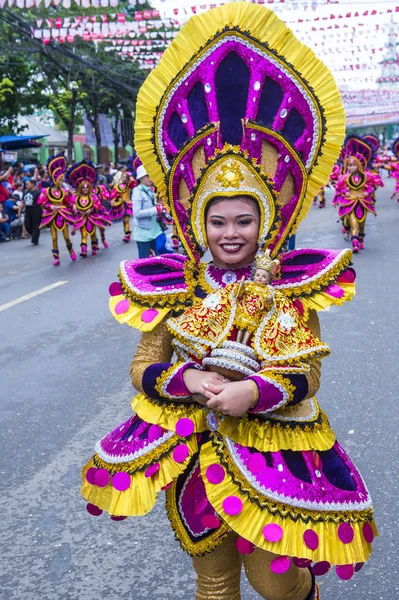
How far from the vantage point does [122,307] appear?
2006mm

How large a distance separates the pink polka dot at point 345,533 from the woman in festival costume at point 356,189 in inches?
373

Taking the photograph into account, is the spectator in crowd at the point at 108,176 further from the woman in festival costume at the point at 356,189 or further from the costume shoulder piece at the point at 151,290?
the costume shoulder piece at the point at 151,290

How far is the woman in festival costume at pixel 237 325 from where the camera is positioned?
1760 millimetres

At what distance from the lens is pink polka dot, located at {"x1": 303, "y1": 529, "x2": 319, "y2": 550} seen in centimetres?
170

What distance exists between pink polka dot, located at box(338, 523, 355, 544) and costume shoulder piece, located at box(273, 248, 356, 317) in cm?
60

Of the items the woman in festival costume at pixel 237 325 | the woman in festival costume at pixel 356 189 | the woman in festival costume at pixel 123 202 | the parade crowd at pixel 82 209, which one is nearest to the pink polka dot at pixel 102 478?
the woman in festival costume at pixel 237 325

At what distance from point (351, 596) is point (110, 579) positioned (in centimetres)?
100

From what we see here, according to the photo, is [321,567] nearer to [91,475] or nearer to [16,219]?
[91,475]

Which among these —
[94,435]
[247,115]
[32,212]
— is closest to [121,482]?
[247,115]

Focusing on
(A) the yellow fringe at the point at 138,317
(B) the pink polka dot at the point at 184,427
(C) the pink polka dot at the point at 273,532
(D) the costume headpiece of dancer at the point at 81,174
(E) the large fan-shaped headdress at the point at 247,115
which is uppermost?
(E) the large fan-shaped headdress at the point at 247,115

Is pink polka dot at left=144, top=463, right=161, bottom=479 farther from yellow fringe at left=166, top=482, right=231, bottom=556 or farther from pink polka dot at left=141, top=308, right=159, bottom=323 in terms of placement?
pink polka dot at left=141, top=308, right=159, bottom=323

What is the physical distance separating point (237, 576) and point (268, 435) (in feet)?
1.70

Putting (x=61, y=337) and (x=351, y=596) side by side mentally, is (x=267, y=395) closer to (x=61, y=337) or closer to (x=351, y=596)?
(x=351, y=596)

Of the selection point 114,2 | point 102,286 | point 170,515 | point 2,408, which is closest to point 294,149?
point 170,515
